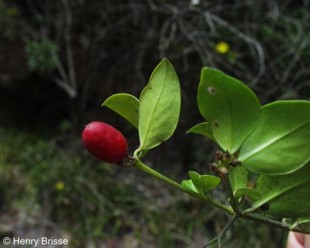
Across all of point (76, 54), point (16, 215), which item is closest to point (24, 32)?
point (76, 54)

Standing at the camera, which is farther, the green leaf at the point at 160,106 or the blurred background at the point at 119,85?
the blurred background at the point at 119,85

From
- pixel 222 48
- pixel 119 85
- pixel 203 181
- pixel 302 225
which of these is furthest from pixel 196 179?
pixel 119 85

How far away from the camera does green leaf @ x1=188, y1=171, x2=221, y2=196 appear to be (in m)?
0.31

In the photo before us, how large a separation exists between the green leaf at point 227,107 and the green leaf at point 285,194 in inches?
2.6

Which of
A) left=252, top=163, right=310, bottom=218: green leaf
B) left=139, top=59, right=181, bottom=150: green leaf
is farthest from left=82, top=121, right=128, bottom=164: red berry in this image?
left=252, top=163, right=310, bottom=218: green leaf

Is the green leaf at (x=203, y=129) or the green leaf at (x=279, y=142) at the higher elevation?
the green leaf at (x=279, y=142)

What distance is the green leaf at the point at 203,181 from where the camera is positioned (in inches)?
12.2

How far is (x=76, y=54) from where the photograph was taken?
2.25 m

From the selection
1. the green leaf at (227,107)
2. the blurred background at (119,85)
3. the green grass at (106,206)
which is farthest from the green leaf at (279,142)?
the green grass at (106,206)

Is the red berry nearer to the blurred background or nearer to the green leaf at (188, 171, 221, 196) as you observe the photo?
the green leaf at (188, 171, 221, 196)

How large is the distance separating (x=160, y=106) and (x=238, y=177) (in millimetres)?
106

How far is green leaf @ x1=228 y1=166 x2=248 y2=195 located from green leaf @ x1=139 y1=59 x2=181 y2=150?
0.09m

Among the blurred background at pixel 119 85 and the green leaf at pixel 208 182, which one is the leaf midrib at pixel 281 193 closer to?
the green leaf at pixel 208 182

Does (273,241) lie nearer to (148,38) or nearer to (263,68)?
(263,68)
